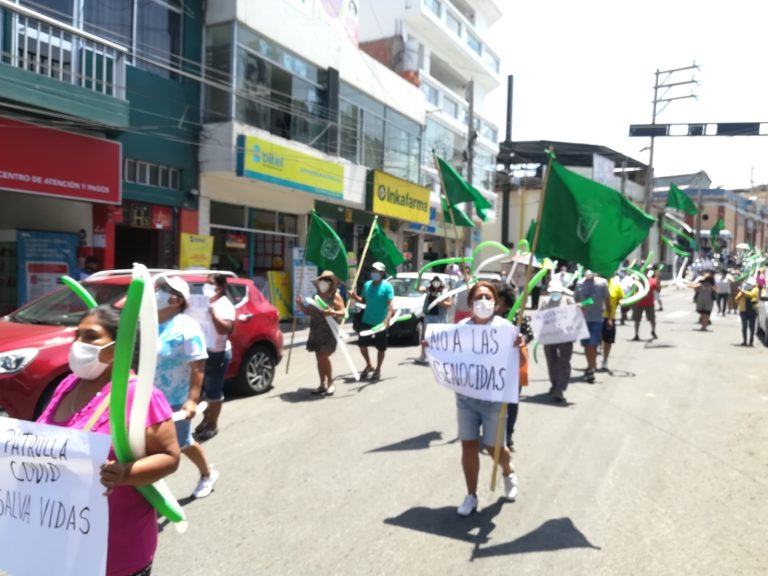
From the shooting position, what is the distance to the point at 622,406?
25.5 ft

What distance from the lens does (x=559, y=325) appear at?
7621 mm

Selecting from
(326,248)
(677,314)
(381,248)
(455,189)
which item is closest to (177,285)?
(455,189)

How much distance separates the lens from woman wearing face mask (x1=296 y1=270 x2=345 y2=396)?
8188 mm

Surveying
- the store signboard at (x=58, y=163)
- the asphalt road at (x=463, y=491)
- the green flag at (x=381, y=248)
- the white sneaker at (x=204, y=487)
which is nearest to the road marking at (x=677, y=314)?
the asphalt road at (x=463, y=491)

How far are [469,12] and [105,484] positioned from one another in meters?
40.5

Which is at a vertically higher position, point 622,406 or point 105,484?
point 105,484

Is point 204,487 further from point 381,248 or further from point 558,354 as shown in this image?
point 381,248

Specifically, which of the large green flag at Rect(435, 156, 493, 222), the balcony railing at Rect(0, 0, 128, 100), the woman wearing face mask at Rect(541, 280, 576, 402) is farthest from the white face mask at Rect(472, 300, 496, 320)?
the balcony railing at Rect(0, 0, 128, 100)

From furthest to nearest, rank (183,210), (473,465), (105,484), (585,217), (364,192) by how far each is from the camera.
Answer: (364,192) < (183,210) < (585,217) < (473,465) < (105,484)

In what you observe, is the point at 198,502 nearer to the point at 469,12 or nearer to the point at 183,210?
the point at 183,210

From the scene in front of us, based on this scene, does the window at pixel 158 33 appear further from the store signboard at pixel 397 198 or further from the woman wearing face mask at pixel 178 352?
the woman wearing face mask at pixel 178 352

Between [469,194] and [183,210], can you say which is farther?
[183,210]

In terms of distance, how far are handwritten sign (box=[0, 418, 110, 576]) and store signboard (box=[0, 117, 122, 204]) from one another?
9.16 meters

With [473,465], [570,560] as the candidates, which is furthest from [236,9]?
[570,560]
